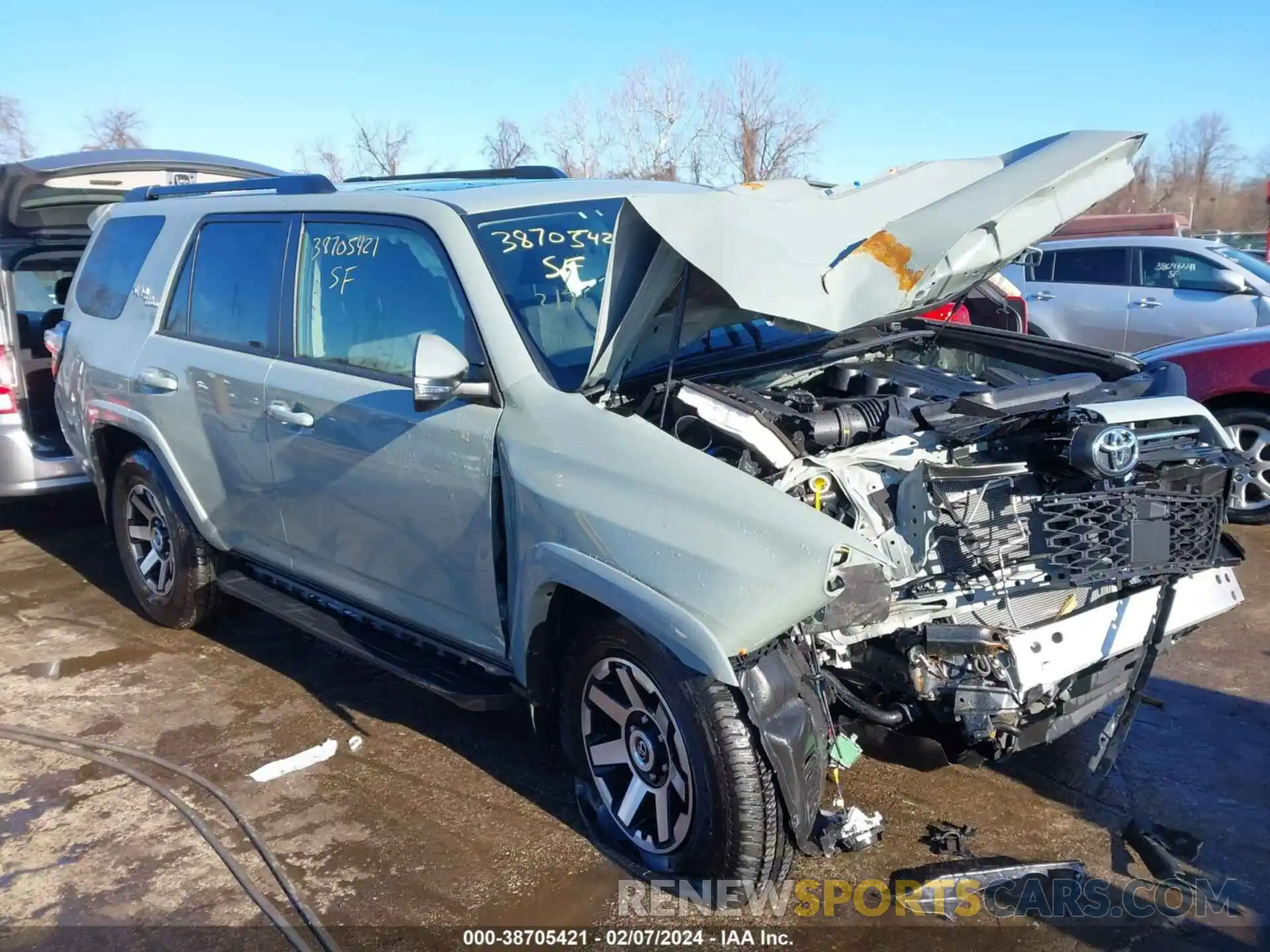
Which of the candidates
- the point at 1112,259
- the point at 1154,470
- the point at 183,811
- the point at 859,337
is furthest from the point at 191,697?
the point at 1112,259

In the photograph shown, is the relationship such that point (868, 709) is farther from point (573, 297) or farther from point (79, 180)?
point (79, 180)

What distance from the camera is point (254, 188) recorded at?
16.6 feet

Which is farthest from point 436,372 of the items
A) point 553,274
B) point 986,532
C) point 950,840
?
point 950,840

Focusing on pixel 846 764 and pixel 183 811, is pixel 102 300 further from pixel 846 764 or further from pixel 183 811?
pixel 846 764

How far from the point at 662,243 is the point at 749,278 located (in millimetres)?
287

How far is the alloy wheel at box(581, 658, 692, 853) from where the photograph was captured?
10.0 feet

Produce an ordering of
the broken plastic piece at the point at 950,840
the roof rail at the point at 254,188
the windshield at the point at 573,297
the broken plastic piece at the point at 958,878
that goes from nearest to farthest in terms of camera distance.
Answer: the broken plastic piece at the point at 958,878
the broken plastic piece at the point at 950,840
the windshield at the point at 573,297
the roof rail at the point at 254,188

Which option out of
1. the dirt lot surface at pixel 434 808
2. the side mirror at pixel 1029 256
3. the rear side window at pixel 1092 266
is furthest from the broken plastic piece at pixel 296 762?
the rear side window at pixel 1092 266

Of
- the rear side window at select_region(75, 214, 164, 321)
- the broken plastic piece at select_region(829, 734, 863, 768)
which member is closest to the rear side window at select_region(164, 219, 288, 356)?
the rear side window at select_region(75, 214, 164, 321)

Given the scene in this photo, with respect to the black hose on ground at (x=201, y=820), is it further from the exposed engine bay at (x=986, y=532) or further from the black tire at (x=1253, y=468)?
the black tire at (x=1253, y=468)

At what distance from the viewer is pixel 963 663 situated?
3027 mm

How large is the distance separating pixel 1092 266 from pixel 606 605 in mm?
10085

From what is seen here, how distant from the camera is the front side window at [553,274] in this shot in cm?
346

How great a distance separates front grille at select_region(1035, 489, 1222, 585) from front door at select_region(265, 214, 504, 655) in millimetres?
1680
